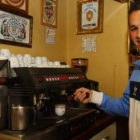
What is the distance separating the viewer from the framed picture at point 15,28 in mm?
1580

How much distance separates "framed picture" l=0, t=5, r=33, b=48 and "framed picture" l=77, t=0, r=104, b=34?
Result: 1.99ft

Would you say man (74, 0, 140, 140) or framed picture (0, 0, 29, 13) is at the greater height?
framed picture (0, 0, 29, 13)

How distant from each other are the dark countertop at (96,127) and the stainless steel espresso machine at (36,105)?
3 centimetres

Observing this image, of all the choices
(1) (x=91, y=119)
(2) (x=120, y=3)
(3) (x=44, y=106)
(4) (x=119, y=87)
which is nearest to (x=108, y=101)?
(1) (x=91, y=119)

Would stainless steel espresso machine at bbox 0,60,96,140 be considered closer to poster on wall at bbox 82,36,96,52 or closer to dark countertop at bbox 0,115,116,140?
dark countertop at bbox 0,115,116,140

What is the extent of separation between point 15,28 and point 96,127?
0.98 m

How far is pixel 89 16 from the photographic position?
217 centimetres

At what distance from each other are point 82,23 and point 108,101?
3.81 feet

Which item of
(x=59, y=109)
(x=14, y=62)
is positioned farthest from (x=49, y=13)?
(x=59, y=109)

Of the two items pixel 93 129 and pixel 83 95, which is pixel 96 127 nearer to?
pixel 93 129

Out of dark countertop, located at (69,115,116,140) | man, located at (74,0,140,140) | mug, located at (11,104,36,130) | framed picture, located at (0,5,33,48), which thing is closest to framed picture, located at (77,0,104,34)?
framed picture, located at (0,5,33,48)

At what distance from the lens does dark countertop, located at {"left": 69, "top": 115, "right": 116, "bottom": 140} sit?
4.40ft

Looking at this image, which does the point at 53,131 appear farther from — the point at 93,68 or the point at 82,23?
the point at 82,23

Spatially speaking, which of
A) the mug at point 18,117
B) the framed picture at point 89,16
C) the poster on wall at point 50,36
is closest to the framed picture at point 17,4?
the poster on wall at point 50,36
